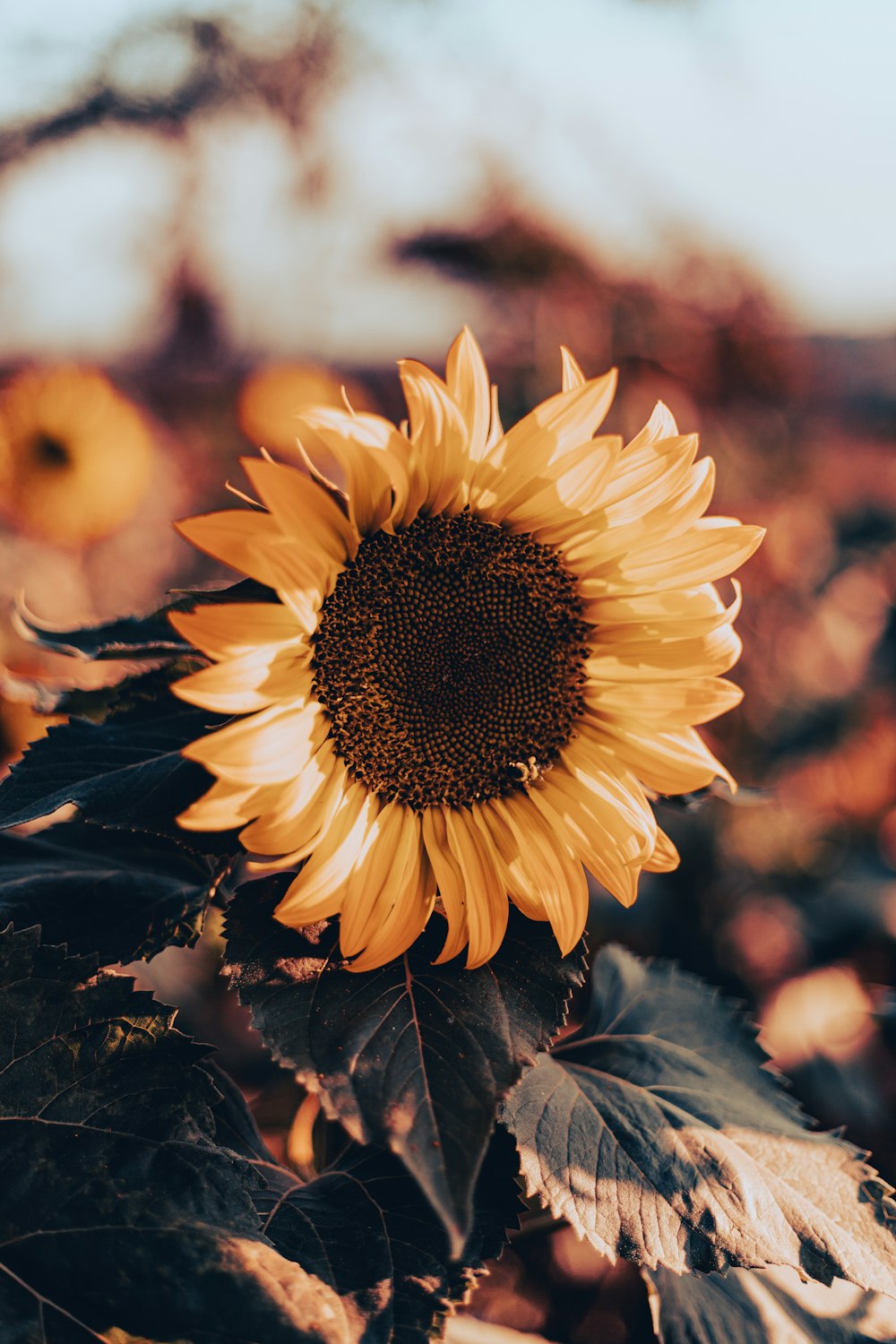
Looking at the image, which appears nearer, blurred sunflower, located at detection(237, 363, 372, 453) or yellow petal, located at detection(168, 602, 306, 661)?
yellow petal, located at detection(168, 602, 306, 661)

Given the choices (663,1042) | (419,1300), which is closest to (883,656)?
(663,1042)

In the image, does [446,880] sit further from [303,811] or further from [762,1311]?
[762,1311]

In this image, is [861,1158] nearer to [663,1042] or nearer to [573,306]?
[663,1042]

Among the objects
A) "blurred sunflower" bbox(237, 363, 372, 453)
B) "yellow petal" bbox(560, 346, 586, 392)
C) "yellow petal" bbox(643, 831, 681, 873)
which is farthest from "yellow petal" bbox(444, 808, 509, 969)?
"blurred sunflower" bbox(237, 363, 372, 453)

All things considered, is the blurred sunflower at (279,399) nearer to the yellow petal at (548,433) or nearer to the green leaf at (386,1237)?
the yellow petal at (548,433)

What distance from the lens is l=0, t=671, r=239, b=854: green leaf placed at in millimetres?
640

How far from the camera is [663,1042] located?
94 centimetres

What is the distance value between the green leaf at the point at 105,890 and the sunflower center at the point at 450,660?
154mm

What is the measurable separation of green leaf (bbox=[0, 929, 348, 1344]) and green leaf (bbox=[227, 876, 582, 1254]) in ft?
0.29

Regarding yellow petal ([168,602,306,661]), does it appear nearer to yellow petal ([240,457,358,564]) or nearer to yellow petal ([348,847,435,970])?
yellow petal ([240,457,358,564])

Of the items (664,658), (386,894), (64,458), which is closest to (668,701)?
(664,658)

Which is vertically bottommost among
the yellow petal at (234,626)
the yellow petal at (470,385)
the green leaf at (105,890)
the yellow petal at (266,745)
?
the green leaf at (105,890)

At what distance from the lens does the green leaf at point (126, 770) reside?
0.64 m

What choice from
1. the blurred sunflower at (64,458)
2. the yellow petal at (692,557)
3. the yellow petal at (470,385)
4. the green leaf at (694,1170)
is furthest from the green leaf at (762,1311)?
the blurred sunflower at (64,458)
